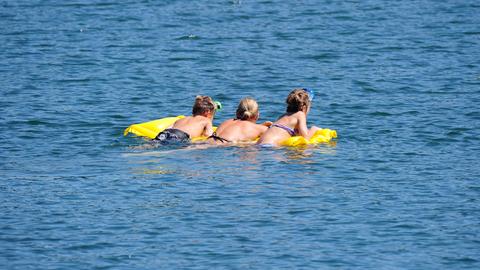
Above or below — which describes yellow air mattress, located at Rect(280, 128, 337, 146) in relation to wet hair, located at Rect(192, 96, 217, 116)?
below

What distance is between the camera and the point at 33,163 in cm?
1598

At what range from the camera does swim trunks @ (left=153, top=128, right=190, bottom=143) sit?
16.9m

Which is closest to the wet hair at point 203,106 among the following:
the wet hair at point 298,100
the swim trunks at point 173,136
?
the swim trunks at point 173,136

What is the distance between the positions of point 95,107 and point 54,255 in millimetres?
9094

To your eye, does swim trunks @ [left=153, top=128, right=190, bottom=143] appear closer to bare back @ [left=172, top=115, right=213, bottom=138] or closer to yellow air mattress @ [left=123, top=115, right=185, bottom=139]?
bare back @ [left=172, top=115, right=213, bottom=138]

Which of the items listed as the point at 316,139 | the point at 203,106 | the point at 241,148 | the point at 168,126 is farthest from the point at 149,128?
the point at 316,139

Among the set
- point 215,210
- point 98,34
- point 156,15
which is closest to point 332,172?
point 215,210

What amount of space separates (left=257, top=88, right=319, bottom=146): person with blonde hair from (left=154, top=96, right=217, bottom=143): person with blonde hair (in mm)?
995

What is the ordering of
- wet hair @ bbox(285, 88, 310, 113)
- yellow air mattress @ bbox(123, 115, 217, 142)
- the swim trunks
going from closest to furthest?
1. the swim trunks
2. wet hair @ bbox(285, 88, 310, 113)
3. yellow air mattress @ bbox(123, 115, 217, 142)

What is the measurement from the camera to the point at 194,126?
56.2 feet

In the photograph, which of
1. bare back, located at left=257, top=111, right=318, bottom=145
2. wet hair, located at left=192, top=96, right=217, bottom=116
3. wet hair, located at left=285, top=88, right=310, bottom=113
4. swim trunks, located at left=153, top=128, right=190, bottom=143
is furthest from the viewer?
wet hair, located at left=192, top=96, right=217, bottom=116

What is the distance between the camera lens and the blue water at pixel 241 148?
12.2 metres

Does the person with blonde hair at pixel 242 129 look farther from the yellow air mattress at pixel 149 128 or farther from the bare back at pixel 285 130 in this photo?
the yellow air mattress at pixel 149 128

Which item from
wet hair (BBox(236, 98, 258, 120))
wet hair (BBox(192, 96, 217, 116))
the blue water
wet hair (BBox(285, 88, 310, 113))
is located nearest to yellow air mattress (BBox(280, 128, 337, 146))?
the blue water
